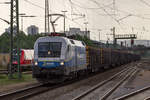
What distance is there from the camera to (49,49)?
63.3ft

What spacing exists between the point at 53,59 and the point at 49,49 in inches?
35.5

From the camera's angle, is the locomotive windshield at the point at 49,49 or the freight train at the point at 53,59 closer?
the freight train at the point at 53,59

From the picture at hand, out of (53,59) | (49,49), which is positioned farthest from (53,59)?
(49,49)

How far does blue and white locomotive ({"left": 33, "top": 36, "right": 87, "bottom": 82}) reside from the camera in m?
18.6

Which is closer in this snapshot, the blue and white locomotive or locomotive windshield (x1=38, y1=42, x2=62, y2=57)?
the blue and white locomotive

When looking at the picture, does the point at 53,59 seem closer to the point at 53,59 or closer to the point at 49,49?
the point at 53,59

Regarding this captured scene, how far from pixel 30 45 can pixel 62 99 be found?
59.8 metres

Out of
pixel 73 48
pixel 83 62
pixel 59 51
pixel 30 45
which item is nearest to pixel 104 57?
pixel 83 62

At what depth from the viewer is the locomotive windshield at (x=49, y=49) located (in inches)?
751

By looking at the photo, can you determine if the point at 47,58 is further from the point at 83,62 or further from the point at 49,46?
the point at 83,62

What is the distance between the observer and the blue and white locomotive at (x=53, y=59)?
18.6 m

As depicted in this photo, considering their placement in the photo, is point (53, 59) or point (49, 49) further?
point (49, 49)

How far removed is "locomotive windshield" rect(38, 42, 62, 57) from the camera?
19.1 metres

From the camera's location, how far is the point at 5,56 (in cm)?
4819
